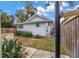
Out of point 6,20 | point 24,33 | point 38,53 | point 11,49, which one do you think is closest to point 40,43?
point 38,53

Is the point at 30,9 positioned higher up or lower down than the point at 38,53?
higher up

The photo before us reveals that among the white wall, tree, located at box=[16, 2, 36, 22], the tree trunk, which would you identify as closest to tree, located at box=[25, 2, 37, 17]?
tree, located at box=[16, 2, 36, 22]

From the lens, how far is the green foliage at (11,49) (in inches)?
101

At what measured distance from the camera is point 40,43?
8.50 ft

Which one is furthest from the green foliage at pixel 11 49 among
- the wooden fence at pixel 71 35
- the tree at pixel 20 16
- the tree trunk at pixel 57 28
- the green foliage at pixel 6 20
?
the wooden fence at pixel 71 35

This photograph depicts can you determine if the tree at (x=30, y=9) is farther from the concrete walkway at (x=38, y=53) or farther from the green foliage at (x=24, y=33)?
the concrete walkway at (x=38, y=53)

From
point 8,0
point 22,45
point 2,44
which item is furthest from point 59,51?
point 8,0

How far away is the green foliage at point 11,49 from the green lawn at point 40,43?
3.0 inches

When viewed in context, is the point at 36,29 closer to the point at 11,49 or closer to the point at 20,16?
the point at 20,16

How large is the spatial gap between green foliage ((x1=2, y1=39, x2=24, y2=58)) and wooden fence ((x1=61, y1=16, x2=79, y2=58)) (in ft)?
1.76

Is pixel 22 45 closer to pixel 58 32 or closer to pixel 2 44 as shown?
pixel 2 44

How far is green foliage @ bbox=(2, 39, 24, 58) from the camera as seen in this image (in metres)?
2.57

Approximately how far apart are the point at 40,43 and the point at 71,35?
0.38m

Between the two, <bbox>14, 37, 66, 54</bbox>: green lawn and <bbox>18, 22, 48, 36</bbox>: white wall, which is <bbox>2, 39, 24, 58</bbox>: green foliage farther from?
<bbox>18, 22, 48, 36</bbox>: white wall
